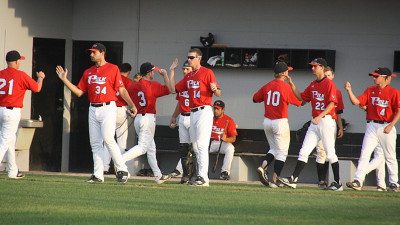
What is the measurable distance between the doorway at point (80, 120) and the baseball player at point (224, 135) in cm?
292

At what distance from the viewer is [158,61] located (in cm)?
2411

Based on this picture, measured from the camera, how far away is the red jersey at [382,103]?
18.4m

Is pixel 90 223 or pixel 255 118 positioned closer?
pixel 90 223

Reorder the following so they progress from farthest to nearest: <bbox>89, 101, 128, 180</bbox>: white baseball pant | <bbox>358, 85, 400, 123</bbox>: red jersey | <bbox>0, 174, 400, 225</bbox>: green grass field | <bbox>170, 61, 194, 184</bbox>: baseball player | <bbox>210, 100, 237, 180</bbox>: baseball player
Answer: <bbox>210, 100, 237, 180</bbox>: baseball player, <bbox>170, 61, 194, 184</bbox>: baseball player, <bbox>358, 85, 400, 123</bbox>: red jersey, <bbox>89, 101, 128, 180</bbox>: white baseball pant, <bbox>0, 174, 400, 225</bbox>: green grass field

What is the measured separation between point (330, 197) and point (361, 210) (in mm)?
2122

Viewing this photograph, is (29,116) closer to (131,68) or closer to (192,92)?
(131,68)

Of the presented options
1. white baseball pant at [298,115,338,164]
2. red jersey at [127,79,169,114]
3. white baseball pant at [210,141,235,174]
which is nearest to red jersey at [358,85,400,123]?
white baseball pant at [298,115,338,164]

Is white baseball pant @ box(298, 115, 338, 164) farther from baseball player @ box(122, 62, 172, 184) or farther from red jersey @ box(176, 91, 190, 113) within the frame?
baseball player @ box(122, 62, 172, 184)

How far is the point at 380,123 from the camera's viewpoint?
18422 millimetres

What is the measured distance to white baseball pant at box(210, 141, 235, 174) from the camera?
909 inches

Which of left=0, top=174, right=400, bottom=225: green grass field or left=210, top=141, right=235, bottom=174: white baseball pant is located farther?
left=210, top=141, right=235, bottom=174: white baseball pant


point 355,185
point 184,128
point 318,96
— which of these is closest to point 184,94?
point 184,128

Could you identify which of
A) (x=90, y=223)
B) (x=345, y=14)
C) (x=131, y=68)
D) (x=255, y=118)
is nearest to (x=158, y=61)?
(x=131, y=68)

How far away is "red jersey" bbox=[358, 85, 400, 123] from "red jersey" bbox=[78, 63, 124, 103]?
4.01 metres
